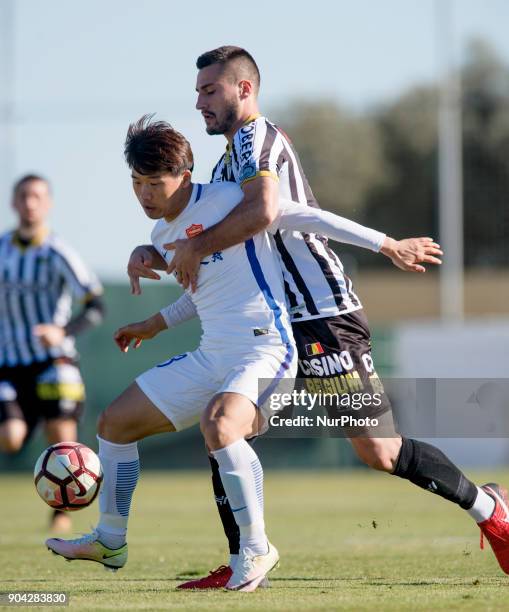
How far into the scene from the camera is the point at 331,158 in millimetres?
45938

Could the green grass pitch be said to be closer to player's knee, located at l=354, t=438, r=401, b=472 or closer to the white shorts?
player's knee, located at l=354, t=438, r=401, b=472

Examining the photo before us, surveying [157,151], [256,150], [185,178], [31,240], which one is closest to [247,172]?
[256,150]

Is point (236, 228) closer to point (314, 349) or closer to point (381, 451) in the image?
point (314, 349)

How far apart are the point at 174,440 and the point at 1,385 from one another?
317 inches

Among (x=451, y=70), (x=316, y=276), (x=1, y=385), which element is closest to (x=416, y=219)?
(x=451, y=70)

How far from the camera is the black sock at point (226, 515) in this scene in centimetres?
582

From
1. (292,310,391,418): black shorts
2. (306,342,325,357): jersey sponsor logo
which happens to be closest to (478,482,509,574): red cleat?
(292,310,391,418): black shorts

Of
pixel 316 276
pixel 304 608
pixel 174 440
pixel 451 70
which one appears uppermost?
pixel 451 70

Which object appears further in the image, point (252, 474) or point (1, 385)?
point (1, 385)

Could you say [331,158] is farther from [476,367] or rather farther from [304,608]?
[304,608]

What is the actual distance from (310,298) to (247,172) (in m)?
0.71

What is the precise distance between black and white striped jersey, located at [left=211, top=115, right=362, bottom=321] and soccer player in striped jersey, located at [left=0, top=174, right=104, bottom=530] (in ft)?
13.1

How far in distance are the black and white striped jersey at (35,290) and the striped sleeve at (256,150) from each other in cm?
438

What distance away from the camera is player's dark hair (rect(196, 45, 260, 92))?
6.03 metres
